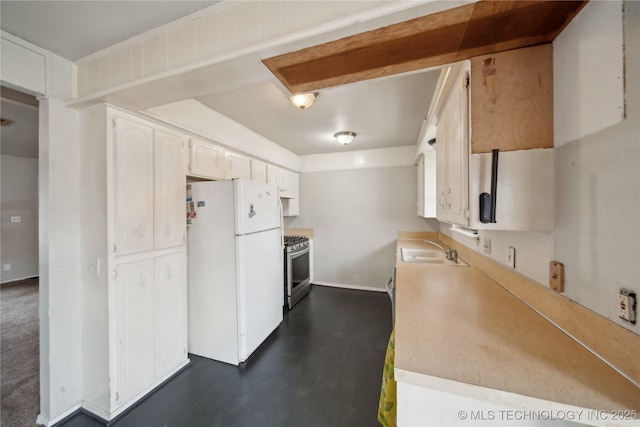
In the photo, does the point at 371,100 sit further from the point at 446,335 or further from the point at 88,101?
the point at 88,101

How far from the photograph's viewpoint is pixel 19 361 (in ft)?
6.77

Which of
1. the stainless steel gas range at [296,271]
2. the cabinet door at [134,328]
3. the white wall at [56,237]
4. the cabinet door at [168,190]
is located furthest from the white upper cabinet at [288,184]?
the white wall at [56,237]

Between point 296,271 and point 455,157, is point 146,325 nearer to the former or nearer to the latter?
point 296,271

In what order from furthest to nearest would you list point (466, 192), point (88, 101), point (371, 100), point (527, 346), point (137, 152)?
point (371, 100) → point (137, 152) → point (88, 101) → point (466, 192) → point (527, 346)

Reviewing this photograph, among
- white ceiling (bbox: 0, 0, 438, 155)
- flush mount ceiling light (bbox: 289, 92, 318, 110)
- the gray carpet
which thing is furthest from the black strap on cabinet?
the gray carpet

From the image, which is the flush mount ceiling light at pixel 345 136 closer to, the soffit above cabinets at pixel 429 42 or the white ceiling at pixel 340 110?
the white ceiling at pixel 340 110

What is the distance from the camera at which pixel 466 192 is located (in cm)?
112

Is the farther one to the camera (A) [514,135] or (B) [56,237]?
(B) [56,237]

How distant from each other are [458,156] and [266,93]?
1.65 m

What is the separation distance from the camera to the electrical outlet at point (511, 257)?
1.24 metres

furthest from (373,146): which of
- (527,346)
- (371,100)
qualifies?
(527,346)

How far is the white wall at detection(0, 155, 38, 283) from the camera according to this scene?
4.27 m

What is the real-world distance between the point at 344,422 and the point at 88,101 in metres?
2.74

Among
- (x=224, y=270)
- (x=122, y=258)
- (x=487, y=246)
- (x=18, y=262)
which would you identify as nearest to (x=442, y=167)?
(x=487, y=246)
